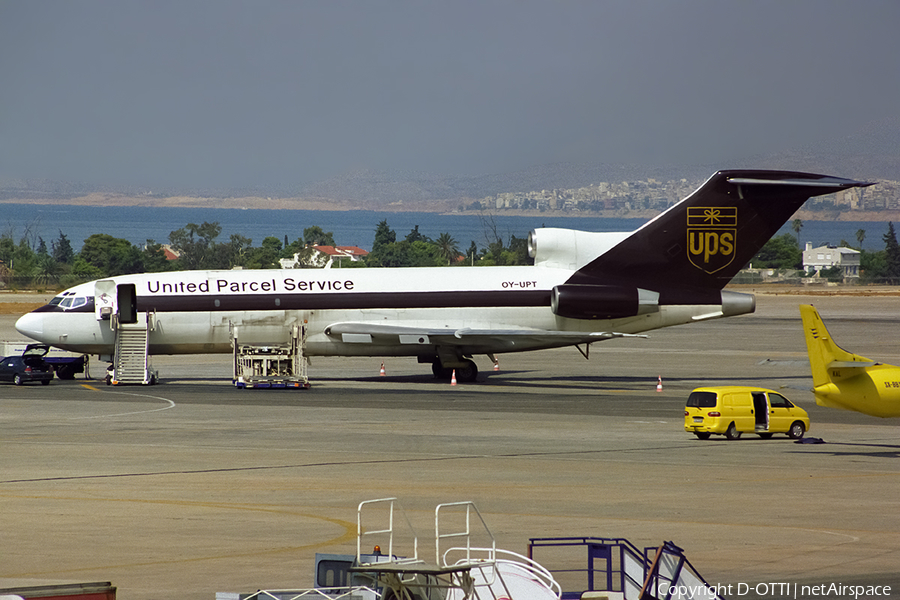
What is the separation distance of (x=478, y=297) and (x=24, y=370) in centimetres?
1807

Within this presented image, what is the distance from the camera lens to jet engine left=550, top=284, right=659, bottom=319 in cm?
4347

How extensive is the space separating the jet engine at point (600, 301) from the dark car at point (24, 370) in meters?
20.3

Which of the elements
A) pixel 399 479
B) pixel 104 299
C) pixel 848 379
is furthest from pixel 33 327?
pixel 848 379

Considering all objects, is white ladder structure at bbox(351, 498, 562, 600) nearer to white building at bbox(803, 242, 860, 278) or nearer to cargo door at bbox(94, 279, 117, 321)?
cargo door at bbox(94, 279, 117, 321)

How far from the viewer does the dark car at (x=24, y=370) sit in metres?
42.2

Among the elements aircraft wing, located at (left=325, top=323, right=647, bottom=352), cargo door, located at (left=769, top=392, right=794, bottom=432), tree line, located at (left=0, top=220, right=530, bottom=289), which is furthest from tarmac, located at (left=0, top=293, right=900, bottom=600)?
tree line, located at (left=0, top=220, right=530, bottom=289)

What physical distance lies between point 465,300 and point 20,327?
17567 millimetres

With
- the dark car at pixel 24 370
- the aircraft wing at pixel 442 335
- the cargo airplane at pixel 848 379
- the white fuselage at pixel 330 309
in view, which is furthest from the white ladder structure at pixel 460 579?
the dark car at pixel 24 370

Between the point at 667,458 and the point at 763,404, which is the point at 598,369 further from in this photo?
the point at 667,458

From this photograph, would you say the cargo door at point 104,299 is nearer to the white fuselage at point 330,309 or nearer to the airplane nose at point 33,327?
the white fuselage at point 330,309

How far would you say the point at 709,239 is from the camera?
44.3m

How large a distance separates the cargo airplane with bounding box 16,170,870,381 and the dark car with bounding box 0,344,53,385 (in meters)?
1.01

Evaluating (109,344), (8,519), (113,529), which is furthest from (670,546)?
(109,344)

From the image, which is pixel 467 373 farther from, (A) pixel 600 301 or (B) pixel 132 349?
(B) pixel 132 349
